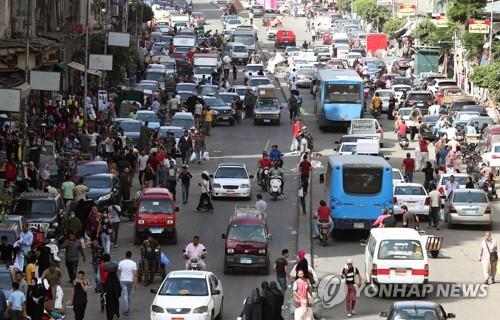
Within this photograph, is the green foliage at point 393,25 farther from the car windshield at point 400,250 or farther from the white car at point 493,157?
the car windshield at point 400,250

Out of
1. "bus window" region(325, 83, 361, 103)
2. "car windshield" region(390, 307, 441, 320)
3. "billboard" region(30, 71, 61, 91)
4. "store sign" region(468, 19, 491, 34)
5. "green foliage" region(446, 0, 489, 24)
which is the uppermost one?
"green foliage" region(446, 0, 489, 24)

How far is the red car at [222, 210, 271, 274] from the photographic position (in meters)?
41.1

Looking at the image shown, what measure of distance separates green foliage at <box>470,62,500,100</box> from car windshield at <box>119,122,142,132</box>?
75.8 feet

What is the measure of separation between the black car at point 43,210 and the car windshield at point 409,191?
11.6 metres

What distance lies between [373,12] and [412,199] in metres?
103

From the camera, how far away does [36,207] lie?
43.9 metres

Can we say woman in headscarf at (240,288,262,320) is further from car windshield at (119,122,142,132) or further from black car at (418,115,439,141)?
black car at (418,115,439,141)

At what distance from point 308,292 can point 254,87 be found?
54.2m

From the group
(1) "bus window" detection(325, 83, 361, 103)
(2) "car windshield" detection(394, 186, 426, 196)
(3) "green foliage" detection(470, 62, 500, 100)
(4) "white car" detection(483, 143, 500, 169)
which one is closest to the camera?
(2) "car windshield" detection(394, 186, 426, 196)

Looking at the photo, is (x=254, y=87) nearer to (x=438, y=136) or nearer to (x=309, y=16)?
(x=438, y=136)

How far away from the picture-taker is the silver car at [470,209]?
49.2m

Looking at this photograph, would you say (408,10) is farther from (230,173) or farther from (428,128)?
(230,173)

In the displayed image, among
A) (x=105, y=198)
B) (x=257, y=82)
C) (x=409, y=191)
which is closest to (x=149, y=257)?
(x=105, y=198)

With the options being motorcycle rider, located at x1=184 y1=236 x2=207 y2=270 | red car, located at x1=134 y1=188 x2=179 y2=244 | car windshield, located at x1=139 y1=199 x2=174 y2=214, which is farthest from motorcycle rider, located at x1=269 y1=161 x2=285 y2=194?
motorcycle rider, located at x1=184 y1=236 x2=207 y2=270
